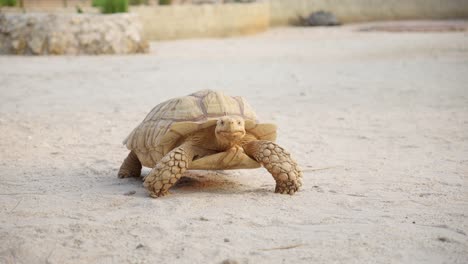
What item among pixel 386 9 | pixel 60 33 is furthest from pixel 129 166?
pixel 386 9

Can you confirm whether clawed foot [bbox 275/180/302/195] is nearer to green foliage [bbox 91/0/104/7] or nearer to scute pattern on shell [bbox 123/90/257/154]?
scute pattern on shell [bbox 123/90/257/154]

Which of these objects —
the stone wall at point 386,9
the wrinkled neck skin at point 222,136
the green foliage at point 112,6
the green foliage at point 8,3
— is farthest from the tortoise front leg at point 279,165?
the stone wall at point 386,9

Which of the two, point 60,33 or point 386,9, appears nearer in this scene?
point 60,33

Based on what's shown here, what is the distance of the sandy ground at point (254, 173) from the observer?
3.30 meters

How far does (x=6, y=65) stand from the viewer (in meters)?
11.0

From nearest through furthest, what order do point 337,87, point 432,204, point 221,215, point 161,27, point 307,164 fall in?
point 221,215, point 432,204, point 307,164, point 337,87, point 161,27

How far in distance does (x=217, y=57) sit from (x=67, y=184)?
8.43 m

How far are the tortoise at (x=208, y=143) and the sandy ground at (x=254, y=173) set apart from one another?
0.15 meters

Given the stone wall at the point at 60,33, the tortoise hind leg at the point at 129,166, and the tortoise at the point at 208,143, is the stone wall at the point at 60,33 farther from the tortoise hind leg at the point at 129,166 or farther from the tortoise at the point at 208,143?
the tortoise at the point at 208,143

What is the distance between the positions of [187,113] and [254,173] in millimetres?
904

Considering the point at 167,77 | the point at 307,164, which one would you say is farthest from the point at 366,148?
the point at 167,77

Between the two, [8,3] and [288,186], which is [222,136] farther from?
[8,3]

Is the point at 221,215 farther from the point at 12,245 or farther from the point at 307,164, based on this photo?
the point at 307,164

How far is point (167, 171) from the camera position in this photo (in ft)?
13.7
